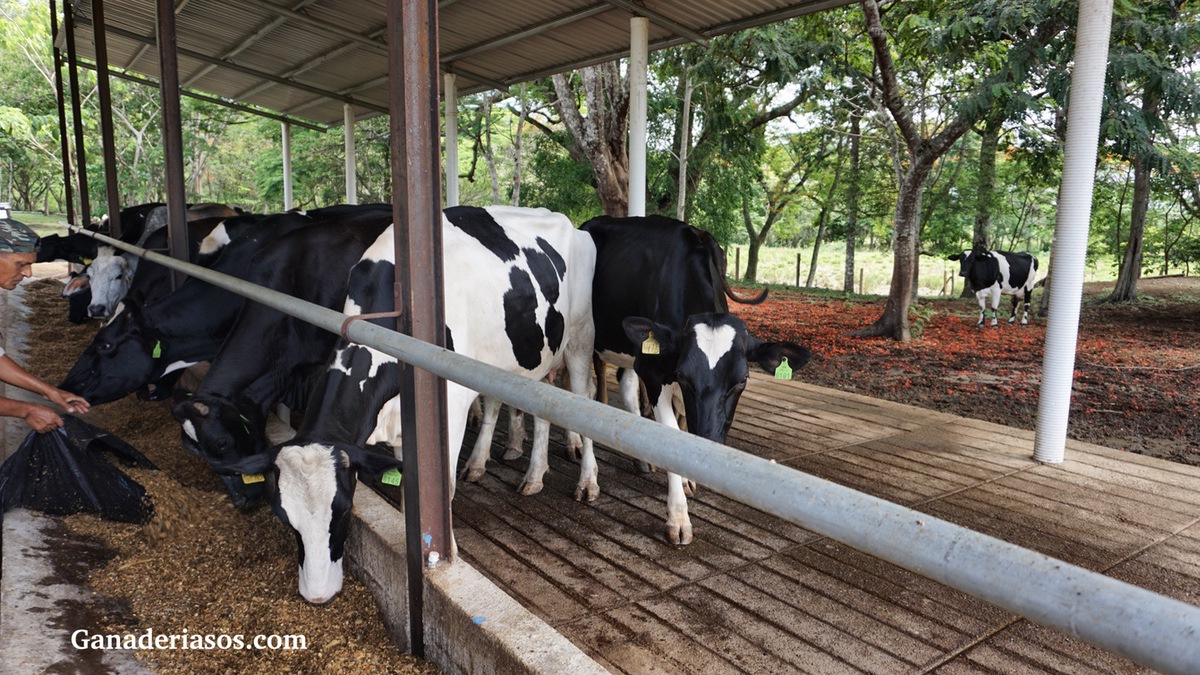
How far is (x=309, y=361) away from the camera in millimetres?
4094

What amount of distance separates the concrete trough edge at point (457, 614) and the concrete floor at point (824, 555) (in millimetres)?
579

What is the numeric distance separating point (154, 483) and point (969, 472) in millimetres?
4442

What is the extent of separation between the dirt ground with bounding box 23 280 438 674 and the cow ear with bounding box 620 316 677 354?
1667 millimetres

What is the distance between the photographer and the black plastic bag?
3.27m

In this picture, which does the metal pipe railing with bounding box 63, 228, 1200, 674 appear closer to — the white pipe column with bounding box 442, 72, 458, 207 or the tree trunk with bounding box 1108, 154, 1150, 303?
the white pipe column with bounding box 442, 72, 458, 207

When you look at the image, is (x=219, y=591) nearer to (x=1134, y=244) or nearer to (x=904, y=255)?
(x=904, y=255)

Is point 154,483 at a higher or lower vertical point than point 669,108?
lower

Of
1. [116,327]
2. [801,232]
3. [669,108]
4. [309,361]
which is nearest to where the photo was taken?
[309,361]

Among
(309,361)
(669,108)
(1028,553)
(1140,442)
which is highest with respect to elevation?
(669,108)

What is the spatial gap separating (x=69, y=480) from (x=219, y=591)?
0.96 meters

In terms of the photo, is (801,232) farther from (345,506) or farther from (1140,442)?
Result: (345,506)

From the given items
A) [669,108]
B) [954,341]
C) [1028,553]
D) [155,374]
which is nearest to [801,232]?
[669,108]

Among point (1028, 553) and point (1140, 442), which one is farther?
point (1140, 442)

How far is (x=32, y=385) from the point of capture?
11.2 feet
